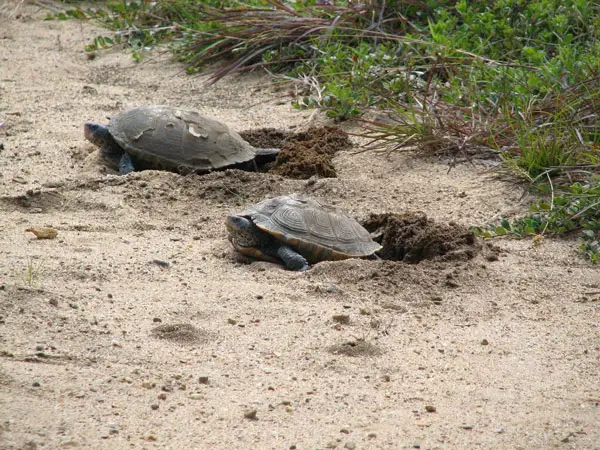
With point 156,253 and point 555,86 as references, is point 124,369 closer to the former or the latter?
point 156,253

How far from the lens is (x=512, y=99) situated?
222 inches

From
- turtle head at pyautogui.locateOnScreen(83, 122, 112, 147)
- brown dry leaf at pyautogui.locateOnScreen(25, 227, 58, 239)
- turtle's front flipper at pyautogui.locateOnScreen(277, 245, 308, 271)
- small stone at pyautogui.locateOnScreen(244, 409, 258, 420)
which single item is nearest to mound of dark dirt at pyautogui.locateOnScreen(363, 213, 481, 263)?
turtle's front flipper at pyautogui.locateOnScreen(277, 245, 308, 271)

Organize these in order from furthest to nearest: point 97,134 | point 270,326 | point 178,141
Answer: point 97,134, point 178,141, point 270,326

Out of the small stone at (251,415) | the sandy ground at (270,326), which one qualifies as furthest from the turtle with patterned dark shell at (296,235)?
the small stone at (251,415)

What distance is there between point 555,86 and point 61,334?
11.6 feet

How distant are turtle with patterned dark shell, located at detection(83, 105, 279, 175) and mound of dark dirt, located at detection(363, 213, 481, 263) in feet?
4.28

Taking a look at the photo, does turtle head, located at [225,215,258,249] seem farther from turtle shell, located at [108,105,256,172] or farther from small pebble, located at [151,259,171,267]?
turtle shell, located at [108,105,256,172]

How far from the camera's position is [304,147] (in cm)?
577

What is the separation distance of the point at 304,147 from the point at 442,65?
1178 millimetres

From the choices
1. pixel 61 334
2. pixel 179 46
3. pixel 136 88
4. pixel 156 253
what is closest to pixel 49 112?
pixel 136 88

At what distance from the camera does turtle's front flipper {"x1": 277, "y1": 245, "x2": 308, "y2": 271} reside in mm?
4332

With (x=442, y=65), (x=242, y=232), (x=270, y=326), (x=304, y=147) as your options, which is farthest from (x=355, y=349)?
(x=442, y=65)

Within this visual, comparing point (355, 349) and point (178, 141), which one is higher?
point (355, 349)

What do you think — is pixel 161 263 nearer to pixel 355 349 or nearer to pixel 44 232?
pixel 44 232
